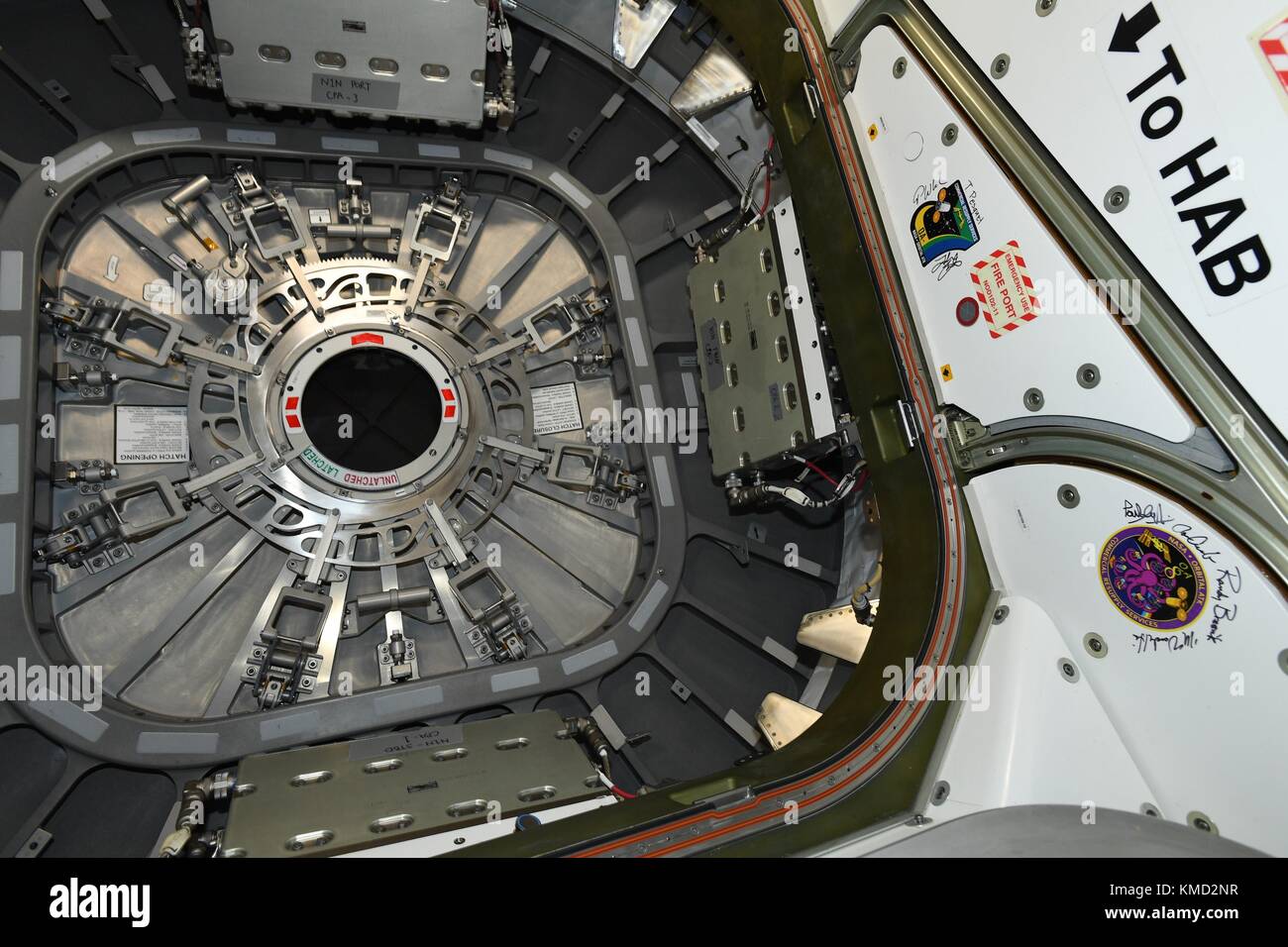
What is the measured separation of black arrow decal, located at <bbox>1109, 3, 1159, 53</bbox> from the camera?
8.50 ft

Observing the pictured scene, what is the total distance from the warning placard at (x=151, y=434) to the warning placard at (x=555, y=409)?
1801mm

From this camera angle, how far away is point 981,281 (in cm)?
320

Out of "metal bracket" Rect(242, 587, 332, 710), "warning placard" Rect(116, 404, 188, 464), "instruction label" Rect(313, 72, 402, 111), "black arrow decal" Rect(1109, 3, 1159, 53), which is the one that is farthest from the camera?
"instruction label" Rect(313, 72, 402, 111)

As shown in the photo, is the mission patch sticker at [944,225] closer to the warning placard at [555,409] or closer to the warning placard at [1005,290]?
the warning placard at [1005,290]

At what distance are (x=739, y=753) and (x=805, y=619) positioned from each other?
0.78 metres

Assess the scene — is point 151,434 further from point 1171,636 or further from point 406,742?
point 1171,636

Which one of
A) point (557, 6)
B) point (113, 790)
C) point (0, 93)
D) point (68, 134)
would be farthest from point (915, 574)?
point (0, 93)

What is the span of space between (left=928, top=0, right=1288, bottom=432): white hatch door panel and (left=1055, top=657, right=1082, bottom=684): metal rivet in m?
0.94

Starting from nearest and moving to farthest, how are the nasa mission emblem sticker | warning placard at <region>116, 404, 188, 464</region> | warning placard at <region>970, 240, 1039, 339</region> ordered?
the nasa mission emblem sticker → warning placard at <region>970, 240, 1039, 339</region> → warning placard at <region>116, 404, 188, 464</region>

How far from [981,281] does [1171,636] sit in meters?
1.42

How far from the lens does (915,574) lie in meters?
3.42
